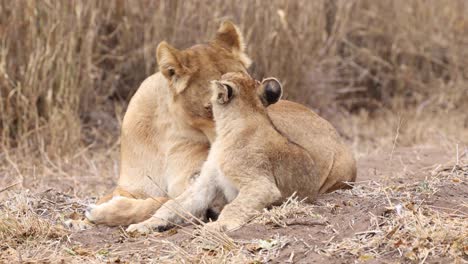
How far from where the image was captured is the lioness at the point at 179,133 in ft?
16.5

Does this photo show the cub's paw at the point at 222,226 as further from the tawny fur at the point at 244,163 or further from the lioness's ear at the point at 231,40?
the lioness's ear at the point at 231,40

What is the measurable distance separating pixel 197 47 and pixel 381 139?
411cm

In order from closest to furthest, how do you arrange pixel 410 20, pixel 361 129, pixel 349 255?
1. pixel 349 255
2. pixel 361 129
3. pixel 410 20

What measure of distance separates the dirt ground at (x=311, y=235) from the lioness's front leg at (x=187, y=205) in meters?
0.09

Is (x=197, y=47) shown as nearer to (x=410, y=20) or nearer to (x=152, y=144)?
(x=152, y=144)

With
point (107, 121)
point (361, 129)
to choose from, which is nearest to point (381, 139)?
point (361, 129)

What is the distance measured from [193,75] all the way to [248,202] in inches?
35.6

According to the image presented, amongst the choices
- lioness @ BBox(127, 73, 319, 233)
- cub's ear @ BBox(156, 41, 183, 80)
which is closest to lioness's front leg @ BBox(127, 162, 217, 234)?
lioness @ BBox(127, 73, 319, 233)

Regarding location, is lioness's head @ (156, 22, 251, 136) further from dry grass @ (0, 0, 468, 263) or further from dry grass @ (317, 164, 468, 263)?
dry grass @ (317, 164, 468, 263)

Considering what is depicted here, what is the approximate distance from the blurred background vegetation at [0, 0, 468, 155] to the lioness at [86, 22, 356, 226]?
1.22m

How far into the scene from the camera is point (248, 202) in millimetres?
4477

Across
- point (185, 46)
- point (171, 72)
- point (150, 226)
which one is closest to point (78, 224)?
point (150, 226)

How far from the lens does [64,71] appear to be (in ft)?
25.9

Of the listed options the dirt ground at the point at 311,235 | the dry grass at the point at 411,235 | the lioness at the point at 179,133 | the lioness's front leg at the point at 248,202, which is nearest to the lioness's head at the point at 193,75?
the lioness at the point at 179,133
